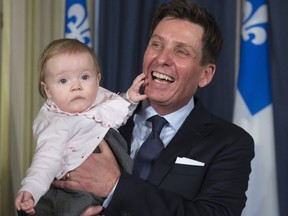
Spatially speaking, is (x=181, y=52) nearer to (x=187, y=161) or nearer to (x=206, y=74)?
(x=206, y=74)

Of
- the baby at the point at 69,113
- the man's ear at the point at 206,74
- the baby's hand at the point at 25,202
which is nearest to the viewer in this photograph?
the baby's hand at the point at 25,202

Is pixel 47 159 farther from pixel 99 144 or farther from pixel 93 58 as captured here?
pixel 93 58

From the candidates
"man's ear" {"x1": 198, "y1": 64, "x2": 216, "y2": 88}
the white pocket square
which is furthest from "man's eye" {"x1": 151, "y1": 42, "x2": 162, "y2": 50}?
the white pocket square

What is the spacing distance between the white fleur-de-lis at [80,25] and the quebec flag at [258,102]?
848mm

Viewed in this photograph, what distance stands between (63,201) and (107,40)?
1394mm

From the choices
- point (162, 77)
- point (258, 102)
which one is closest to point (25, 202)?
point (162, 77)

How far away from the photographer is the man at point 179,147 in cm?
151

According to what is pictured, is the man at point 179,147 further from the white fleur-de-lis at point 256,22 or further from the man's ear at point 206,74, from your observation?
the white fleur-de-lis at point 256,22

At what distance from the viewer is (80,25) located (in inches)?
106

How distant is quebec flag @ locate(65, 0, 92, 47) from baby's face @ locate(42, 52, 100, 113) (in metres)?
1.19

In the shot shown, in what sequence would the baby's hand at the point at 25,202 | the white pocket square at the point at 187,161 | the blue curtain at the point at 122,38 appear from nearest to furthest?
the baby's hand at the point at 25,202
the white pocket square at the point at 187,161
the blue curtain at the point at 122,38

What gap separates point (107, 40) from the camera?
2742 mm

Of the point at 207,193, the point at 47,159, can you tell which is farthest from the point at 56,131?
the point at 207,193

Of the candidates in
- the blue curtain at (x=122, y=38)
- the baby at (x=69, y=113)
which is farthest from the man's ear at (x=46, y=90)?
the blue curtain at (x=122, y=38)
